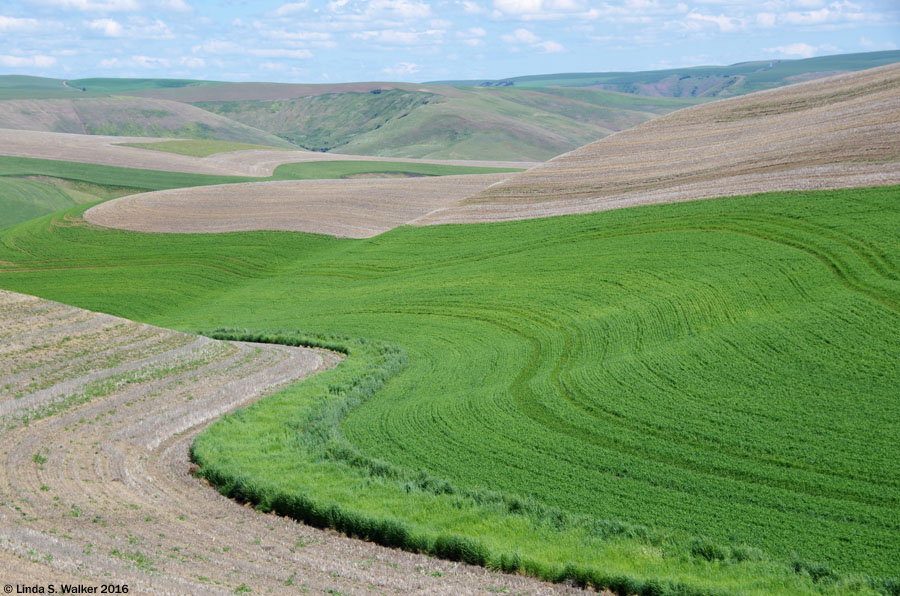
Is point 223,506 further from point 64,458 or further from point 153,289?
point 153,289

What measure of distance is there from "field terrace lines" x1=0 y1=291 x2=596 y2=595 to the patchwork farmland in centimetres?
11

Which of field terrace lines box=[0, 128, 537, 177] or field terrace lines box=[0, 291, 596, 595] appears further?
field terrace lines box=[0, 128, 537, 177]

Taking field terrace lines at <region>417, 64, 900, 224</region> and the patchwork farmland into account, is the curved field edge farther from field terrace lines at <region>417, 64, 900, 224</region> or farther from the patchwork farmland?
field terrace lines at <region>417, 64, 900, 224</region>

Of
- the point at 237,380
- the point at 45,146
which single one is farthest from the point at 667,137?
the point at 45,146

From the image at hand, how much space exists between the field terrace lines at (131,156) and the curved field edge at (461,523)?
88290 millimetres

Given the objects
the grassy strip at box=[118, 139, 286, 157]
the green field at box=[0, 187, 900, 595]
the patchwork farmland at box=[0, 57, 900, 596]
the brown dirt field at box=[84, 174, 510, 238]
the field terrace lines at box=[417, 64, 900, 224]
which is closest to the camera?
the patchwork farmland at box=[0, 57, 900, 596]

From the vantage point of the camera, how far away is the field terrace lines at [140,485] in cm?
1419

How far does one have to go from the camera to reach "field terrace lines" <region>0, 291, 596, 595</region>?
14188 millimetres

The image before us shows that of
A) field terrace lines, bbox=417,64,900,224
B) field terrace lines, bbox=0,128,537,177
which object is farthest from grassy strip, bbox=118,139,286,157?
field terrace lines, bbox=417,64,900,224

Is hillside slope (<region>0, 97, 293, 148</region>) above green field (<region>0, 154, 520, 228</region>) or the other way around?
above

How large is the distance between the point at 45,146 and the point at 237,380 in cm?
A: 9625

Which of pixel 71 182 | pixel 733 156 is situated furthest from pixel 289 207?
pixel 71 182

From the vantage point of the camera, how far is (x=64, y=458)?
2095cm

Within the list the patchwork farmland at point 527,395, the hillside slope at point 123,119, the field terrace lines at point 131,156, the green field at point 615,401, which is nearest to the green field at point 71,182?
the field terrace lines at point 131,156
